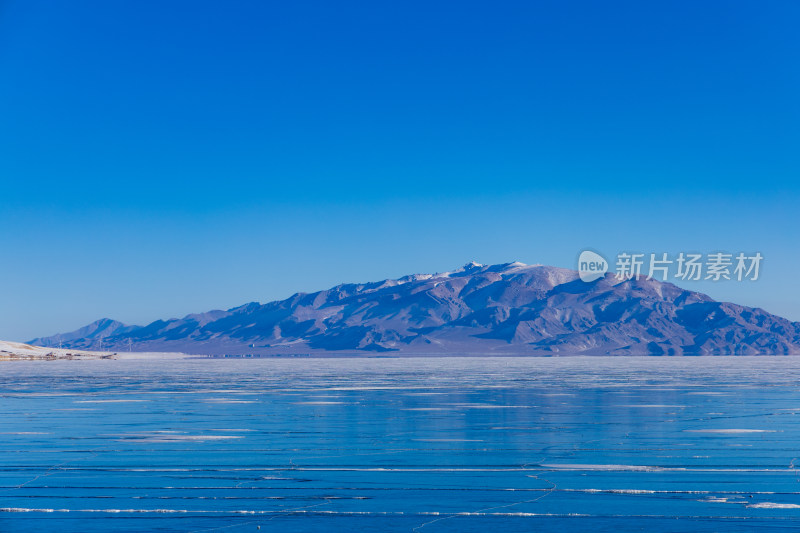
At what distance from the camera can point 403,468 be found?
61.9 feet

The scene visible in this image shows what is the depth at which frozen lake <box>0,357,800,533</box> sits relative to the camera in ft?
46.6

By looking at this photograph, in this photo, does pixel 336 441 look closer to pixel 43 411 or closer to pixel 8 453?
pixel 8 453

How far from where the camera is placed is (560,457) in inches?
802

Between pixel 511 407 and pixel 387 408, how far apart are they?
4997 mm

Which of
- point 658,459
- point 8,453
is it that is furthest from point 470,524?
point 8,453

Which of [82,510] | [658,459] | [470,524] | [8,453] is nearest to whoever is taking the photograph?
[470,524]

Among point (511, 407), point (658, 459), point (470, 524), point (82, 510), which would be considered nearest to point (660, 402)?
point (511, 407)

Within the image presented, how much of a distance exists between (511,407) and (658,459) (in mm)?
14491

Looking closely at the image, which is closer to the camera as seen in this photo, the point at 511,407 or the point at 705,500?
the point at 705,500

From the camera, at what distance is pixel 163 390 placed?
48.7 m

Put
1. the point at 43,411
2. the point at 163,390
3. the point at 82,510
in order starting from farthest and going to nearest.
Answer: the point at 163,390
the point at 43,411
the point at 82,510

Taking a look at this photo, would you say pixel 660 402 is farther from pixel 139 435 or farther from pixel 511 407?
pixel 139 435

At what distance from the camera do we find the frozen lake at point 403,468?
14.2 m

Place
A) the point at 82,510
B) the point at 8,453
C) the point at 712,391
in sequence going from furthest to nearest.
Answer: the point at 712,391 < the point at 8,453 < the point at 82,510
